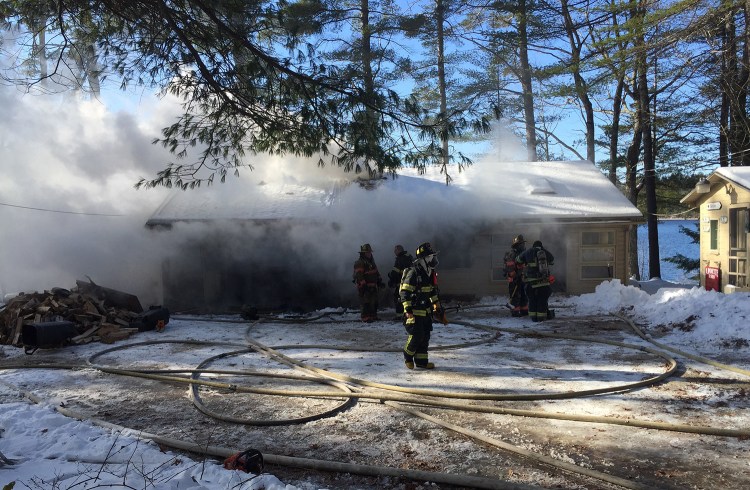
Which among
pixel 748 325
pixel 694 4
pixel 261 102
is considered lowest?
pixel 748 325

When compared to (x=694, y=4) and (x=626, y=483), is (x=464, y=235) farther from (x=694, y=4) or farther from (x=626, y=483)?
(x=626, y=483)

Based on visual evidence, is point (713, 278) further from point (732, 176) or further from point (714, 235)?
point (732, 176)

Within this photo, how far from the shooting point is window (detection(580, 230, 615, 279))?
44.0 ft

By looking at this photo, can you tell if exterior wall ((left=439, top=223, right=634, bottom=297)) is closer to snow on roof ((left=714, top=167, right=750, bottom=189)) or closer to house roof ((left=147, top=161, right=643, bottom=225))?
house roof ((left=147, top=161, right=643, bottom=225))

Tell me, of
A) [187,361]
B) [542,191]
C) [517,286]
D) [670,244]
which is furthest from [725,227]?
[670,244]

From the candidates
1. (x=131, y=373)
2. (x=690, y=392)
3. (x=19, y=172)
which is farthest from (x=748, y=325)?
(x=19, y=172)

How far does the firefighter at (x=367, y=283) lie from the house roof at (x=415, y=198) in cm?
198

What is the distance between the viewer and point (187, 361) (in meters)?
7.80

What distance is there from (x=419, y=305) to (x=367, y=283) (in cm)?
461

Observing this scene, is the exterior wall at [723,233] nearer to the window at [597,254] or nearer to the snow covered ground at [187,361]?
the window at [597,254]

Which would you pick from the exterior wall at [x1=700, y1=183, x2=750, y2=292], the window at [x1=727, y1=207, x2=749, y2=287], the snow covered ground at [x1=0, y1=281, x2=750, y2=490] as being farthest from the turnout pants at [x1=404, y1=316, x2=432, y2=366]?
the window at [x1=727, y1=207, x2=749, y2=287]

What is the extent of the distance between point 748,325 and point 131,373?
8.86 meters

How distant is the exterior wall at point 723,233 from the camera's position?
1307 cm

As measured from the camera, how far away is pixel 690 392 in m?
5.77
